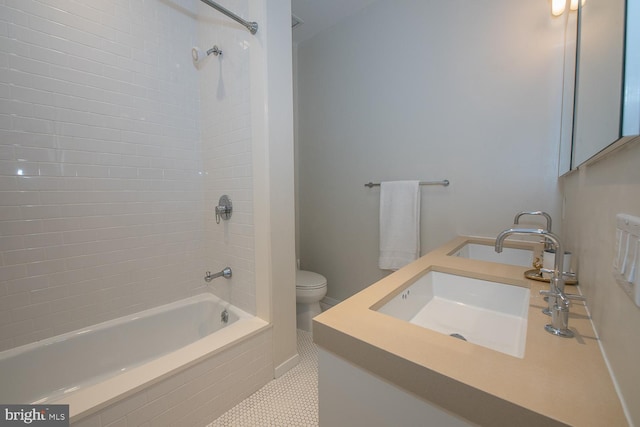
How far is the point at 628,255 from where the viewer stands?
39 cm

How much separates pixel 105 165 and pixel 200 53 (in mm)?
976

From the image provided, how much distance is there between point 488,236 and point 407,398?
4.72ft

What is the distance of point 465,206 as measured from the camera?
5.49 ft

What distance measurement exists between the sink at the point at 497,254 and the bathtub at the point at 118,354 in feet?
4.28

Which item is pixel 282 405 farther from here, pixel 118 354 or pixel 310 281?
pixel 118 354

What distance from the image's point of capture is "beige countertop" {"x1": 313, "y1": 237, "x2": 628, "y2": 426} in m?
0.40

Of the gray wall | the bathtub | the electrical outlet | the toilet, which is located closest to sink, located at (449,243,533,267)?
the gray wall

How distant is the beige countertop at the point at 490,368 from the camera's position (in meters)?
0.40

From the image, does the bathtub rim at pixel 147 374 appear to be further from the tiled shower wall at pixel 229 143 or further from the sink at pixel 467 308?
the sink at pixel 467 308

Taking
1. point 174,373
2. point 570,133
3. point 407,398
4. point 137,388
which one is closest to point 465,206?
point 570,133

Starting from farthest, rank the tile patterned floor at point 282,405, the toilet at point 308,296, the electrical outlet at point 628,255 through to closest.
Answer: the toilet at point 308,296
the tile patterned floor at point 282,405
the electrical outlet at point 628,255

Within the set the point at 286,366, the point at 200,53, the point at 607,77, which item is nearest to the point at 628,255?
the point at 607,77

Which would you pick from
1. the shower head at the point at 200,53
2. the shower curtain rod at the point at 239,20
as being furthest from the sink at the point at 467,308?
the shower head at the point at 200,53
